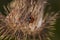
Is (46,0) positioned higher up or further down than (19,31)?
higher up

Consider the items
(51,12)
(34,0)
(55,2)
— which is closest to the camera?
(34,0)

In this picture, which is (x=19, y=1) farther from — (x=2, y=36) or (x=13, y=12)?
(x=2, y=36)

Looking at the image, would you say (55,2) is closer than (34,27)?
No

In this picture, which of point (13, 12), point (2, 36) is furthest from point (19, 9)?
point (2, 36)

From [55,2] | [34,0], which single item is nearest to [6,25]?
[34,0]

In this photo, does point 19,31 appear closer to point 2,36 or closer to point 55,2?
point 2,36

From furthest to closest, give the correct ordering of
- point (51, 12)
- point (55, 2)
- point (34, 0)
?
point (55, 2), point (51, 12), point (34, 0)
